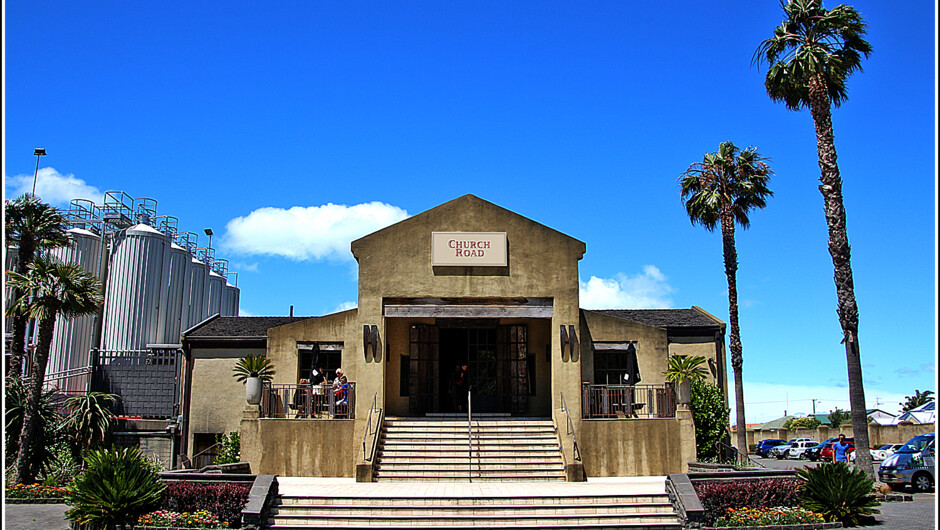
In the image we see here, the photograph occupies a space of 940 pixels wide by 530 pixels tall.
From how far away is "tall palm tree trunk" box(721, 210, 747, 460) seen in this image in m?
26.2

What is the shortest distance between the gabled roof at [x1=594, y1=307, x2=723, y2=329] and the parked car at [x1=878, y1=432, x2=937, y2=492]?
7.99m

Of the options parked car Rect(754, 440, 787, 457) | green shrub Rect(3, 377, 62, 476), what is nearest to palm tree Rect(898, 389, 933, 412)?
parked car Rect(754, 440, 787, 457)

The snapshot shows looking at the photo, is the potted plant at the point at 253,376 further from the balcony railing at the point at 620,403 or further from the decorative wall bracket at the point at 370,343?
the balcony railing at the point at 620,403

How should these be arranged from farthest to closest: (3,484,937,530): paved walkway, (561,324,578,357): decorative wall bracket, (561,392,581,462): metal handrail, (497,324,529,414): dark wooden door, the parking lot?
(497,324,529,414): dark wooden door
(561,324,578,357): decorative wall bracket
(561,392,581,462): metal handrail
(3,484,937,530): paved walkway
the parking lot

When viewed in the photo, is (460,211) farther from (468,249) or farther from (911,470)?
(911,470)

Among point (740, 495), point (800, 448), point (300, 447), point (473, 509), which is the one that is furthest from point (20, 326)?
point (800, 448)

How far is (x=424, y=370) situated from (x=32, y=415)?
36.3 feet

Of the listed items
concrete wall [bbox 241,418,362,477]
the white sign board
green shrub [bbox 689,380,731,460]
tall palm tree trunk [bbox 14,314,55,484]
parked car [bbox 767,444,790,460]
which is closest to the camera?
concrete wall [bbox 241,418,362,477]

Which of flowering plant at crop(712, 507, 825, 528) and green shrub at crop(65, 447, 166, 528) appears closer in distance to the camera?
green shrub at crop(65, 447, 166, 528)

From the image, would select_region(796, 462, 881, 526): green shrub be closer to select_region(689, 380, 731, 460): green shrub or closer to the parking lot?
the parking lot

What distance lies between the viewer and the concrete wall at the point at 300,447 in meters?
19.3

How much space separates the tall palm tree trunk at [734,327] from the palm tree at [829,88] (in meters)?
7.25

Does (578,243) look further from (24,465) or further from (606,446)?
(24,465)

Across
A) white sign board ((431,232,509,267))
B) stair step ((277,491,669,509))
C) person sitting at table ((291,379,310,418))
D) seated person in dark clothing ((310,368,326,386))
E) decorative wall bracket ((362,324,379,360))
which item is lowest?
stair step ((277,491,669,509))
